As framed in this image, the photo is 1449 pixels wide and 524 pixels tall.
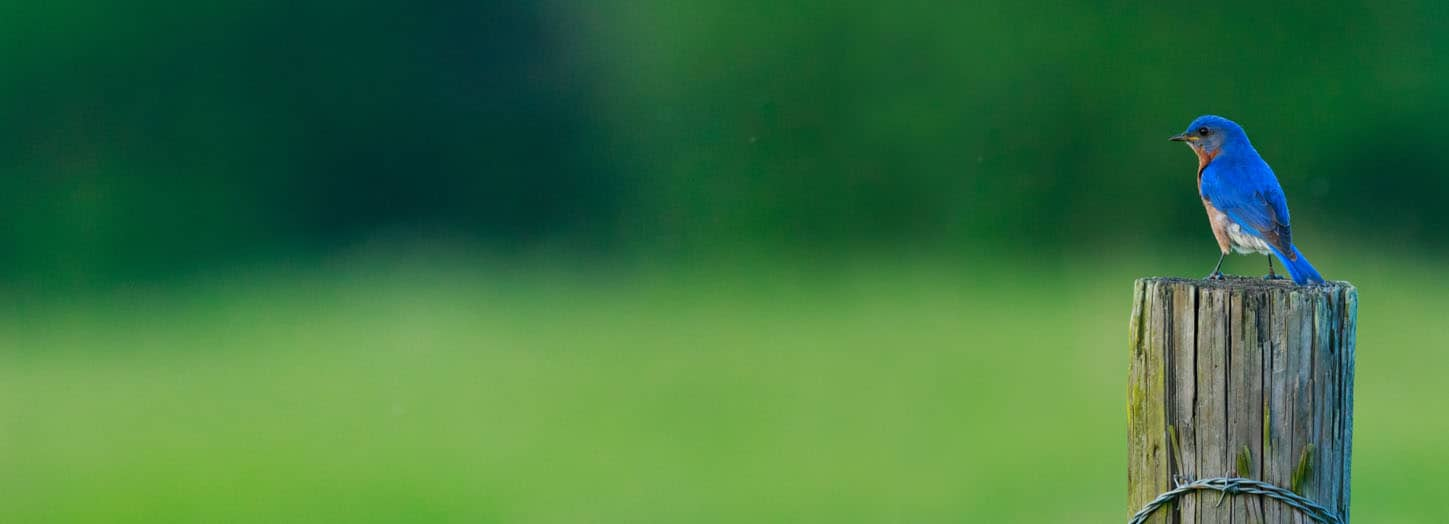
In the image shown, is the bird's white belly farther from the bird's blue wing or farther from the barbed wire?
the barbed wire

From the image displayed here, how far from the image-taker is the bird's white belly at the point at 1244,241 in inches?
124

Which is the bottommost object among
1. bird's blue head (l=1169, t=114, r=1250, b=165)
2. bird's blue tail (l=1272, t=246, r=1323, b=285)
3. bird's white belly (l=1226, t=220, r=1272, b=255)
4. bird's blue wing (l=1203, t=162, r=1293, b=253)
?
bird's white belly (l=1226, t=220, r=1272, b=255)

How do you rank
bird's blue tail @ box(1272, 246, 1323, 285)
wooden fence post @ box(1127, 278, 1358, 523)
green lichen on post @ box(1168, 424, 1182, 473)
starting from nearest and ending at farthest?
wooden fence post @ box(1127, 278, 1358, 523)
green lichen on post @ box(1168, 424, 1182, 473)
bird's blue tail @ box(1272, 246, 1323, 285)

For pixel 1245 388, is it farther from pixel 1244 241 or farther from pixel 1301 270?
pixel 1244 241

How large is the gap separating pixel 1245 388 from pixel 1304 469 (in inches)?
6.8

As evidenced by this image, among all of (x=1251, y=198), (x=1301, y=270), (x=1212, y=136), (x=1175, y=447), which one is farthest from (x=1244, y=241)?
(x=1175, y=447)

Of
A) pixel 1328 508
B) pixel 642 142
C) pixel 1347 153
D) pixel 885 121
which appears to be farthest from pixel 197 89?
pixel 1328 508

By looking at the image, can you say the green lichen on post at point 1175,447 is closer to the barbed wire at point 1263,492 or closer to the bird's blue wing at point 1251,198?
the barbed wire at point 1263,492

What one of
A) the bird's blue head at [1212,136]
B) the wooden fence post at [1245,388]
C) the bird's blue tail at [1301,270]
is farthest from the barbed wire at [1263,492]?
the bird's blue head at [1212,136]

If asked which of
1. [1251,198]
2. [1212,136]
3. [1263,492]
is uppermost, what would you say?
[1212,136]

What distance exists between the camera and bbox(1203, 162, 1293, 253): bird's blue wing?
3109mm

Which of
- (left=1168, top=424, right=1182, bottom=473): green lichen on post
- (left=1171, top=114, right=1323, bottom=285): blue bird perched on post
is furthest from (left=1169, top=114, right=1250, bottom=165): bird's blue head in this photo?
(left=1168, top=424, right=1182, bottom=473): green lichen on post

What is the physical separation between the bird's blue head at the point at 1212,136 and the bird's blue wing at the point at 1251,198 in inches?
3.1

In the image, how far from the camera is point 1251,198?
324cm
